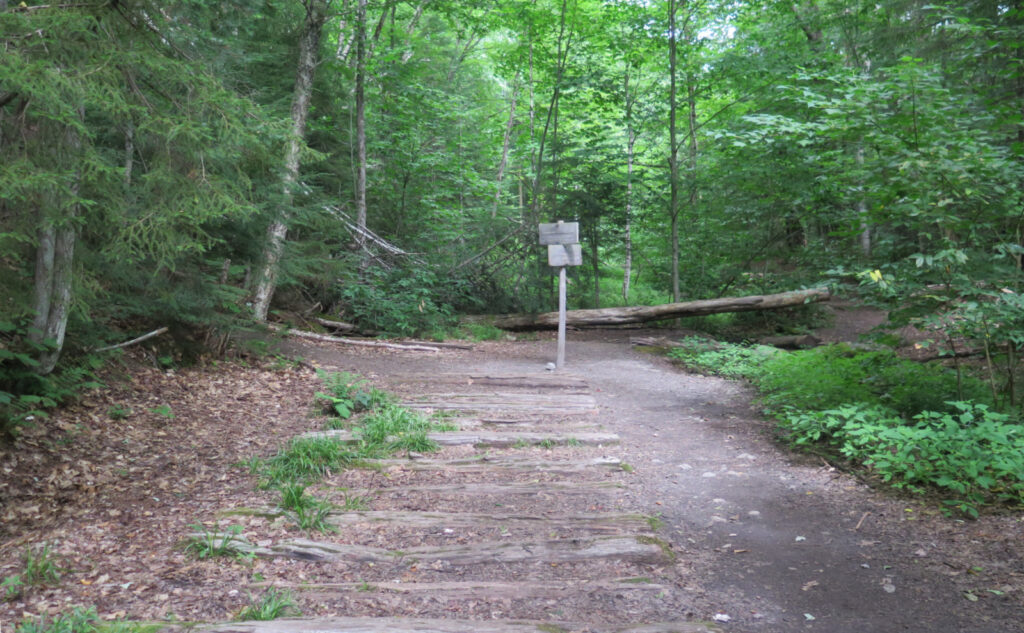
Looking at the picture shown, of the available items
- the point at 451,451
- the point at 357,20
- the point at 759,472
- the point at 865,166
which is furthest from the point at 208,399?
the point at 357,20

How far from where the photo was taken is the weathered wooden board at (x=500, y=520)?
404 cm

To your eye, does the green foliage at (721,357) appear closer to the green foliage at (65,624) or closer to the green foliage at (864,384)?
the green foliage at (864,384)

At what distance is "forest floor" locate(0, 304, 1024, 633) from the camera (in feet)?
10.1

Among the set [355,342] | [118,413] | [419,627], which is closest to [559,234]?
[355,342]

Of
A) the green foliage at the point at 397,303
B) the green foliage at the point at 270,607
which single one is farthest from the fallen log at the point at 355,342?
the green foliage at the point at 270,607

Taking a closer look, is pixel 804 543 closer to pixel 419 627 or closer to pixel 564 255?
pixel 419 627

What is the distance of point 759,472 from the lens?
5.29m

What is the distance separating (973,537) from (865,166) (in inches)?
131

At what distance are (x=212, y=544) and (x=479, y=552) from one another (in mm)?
1586

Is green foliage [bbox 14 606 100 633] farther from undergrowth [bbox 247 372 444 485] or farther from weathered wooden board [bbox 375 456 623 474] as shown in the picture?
weathered wooden board [bbox 375 456 623 474]

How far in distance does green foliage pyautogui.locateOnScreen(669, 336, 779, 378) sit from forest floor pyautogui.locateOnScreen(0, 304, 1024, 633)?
2.52m

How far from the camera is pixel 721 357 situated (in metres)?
10.0

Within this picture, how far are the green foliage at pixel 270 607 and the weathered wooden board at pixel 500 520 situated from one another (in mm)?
962

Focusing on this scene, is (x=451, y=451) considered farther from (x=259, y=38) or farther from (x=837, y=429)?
(x=259, y=38)
